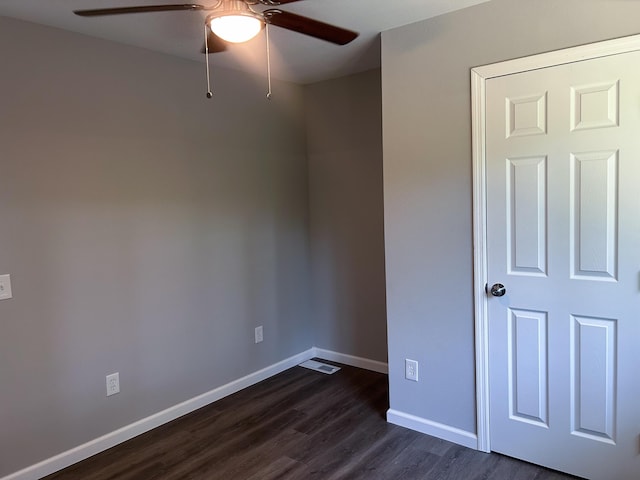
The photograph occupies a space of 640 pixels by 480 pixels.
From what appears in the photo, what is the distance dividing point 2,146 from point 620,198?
2.90 metres

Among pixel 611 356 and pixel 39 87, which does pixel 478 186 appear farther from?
pixel 39 87

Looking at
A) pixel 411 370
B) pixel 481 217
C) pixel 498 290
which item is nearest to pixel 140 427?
pixel 411 370

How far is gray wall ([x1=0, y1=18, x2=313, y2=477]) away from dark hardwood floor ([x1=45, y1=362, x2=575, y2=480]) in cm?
22

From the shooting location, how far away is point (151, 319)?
9.75 feet

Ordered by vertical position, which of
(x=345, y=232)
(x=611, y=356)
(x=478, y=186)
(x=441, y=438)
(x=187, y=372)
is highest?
(x=478, y=186)

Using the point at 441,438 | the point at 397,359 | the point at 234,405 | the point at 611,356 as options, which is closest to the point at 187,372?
the point at 234,405

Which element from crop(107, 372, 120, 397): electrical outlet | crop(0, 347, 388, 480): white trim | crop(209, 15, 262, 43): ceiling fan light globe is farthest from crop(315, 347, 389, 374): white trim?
crop(209, 15, 262, 43): ceiling fan light globe

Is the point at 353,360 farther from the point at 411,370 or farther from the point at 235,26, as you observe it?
the point at 235,26

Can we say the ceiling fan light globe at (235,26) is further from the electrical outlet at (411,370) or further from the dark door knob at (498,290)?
the electrical outlet at (411,370)

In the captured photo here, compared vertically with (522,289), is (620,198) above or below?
above

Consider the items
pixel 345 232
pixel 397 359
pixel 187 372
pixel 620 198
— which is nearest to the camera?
pixel 620 198

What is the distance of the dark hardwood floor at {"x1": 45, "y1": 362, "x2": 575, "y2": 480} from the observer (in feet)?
8.04

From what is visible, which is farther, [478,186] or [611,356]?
[478,186]

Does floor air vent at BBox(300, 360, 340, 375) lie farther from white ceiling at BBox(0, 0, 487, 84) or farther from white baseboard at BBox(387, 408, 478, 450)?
white ceiling at BBox(0, 0, 487, 84)
